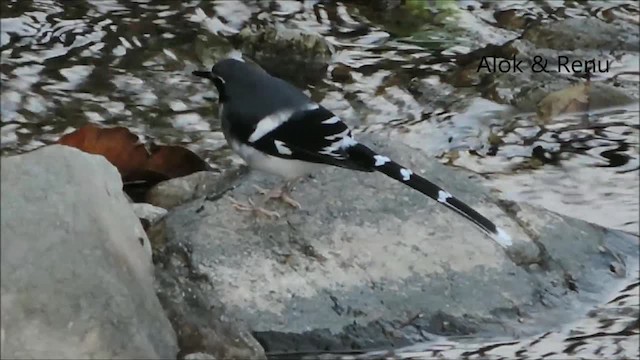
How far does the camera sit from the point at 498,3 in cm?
902

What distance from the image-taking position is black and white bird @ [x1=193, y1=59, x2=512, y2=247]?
475 cm

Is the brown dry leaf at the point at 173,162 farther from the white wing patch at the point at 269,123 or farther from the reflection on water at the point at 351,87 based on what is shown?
the white wing patch at the point at 269,123

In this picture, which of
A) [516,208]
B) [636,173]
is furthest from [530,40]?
[516,208]

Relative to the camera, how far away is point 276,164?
4.94 m

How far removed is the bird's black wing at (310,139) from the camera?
475 centimetres

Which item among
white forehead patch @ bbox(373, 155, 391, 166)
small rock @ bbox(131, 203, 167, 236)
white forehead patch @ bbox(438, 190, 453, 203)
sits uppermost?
white forehead patch @ bbox(373, 155, 391, 166)

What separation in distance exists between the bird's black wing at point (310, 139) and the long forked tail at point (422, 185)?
0.03 meters

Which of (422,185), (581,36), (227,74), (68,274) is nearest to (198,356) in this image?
(68,274)

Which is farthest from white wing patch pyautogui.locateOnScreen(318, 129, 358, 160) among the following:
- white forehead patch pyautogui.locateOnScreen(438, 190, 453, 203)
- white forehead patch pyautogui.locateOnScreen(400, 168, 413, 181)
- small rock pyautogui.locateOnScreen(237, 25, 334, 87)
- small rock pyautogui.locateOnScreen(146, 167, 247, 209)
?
small rock pyautogui.locateOnScreen(237, 25, 334, 87)

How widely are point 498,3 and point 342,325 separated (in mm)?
5117

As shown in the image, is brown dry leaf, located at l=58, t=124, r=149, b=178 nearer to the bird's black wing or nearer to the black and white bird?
the black and white bird

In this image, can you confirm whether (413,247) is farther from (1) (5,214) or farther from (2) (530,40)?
(2) (530,40)

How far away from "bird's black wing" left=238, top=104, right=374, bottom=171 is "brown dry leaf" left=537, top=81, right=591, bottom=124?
2.44 m

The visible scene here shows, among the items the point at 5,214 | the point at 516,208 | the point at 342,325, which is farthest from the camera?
the point at 516,208
